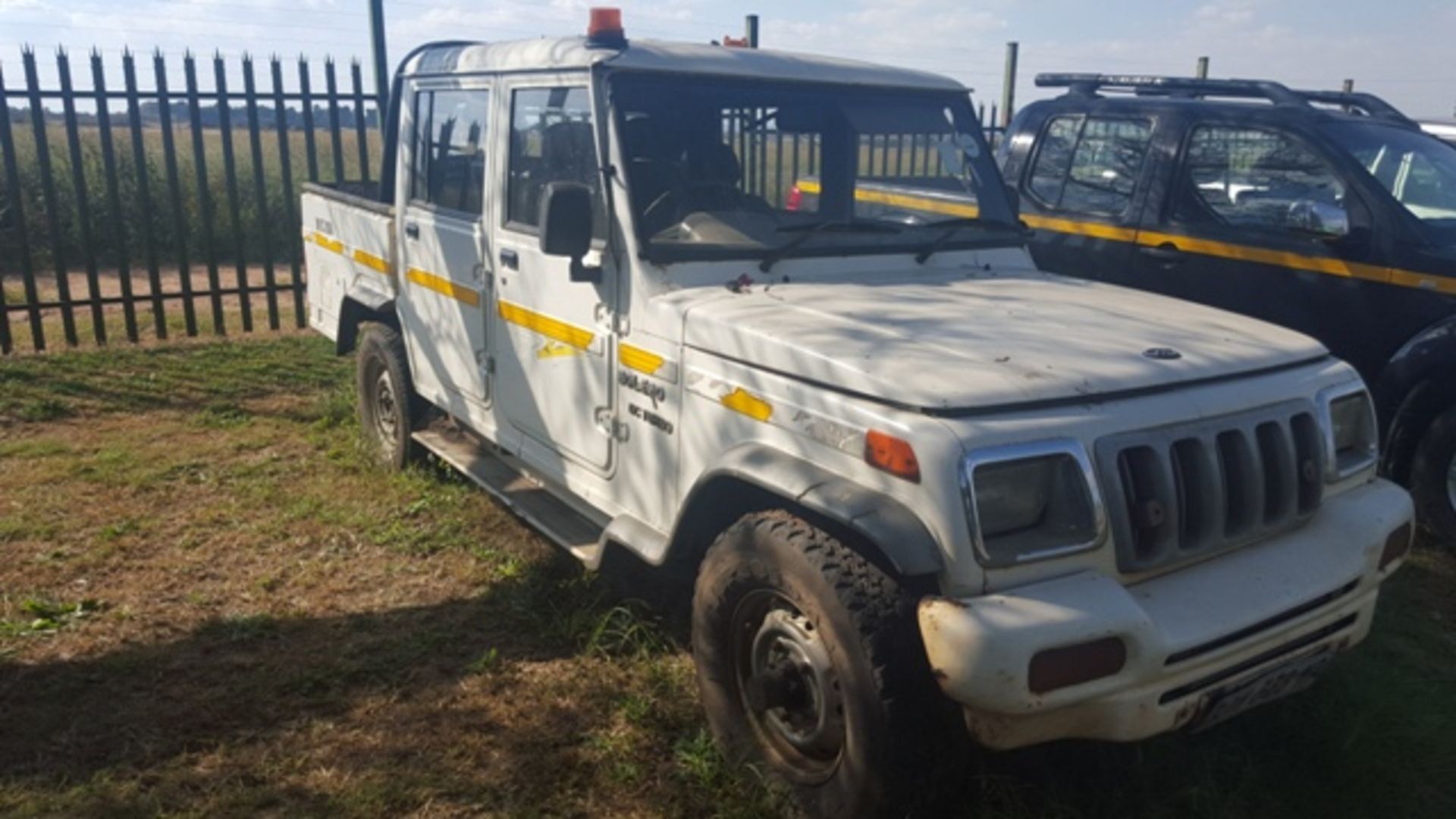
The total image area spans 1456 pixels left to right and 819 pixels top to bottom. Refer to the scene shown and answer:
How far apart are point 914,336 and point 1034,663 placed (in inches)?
41.5

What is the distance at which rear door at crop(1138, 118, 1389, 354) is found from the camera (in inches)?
218

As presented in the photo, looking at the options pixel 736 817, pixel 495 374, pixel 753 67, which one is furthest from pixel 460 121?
pixel 736 817

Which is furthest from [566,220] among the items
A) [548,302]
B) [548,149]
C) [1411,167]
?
[1411,167]

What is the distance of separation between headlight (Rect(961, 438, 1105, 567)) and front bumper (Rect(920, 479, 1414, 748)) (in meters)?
0.10

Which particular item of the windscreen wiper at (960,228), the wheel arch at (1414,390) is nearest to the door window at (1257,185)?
the wheel arch at (1414,390)

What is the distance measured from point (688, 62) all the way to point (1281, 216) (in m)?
3.45

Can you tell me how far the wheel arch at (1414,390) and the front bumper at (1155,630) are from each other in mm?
2322

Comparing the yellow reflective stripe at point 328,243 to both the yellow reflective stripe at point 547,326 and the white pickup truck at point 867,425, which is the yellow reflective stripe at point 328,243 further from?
the yellow reflective stripe at point 547,326

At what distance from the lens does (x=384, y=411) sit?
250 inches

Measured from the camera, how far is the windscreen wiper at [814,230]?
13.0 feet

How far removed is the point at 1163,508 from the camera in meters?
2.88

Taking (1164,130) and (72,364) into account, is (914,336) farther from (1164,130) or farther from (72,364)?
(72,364)

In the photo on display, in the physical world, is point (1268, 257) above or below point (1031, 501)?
above

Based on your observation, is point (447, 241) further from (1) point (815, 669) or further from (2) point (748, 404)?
(1) point (815, 669)
